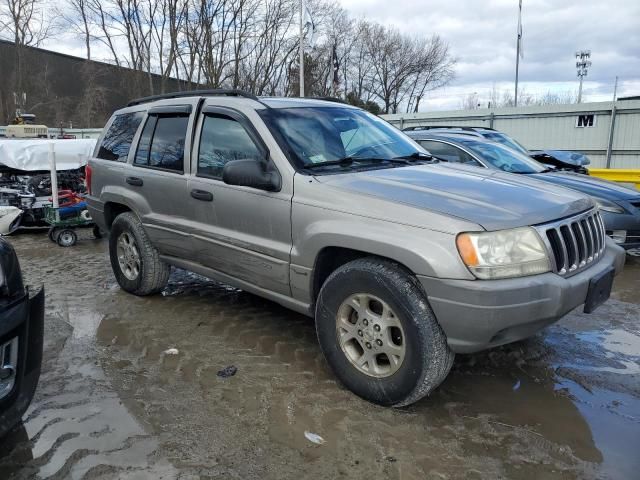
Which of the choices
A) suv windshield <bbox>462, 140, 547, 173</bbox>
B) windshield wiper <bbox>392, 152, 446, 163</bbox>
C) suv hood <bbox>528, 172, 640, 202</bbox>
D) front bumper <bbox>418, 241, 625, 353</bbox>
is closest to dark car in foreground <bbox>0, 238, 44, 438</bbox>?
front bumper <bbox>418, 241, 625, 353</bbox>

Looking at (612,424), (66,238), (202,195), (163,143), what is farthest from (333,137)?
(66,238)

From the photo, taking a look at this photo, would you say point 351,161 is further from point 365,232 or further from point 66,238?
point 66,238

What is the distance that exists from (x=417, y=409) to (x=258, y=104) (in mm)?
2406

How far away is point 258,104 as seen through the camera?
3953mm

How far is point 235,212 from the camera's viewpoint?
3.80 m

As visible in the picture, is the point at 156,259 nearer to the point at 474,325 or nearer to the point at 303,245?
the point at 303,245

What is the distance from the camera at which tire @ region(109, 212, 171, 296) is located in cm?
491

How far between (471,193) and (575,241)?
65cm

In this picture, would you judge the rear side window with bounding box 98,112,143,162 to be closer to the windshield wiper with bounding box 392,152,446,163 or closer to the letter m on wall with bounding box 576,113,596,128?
the windshield wiper with bounding box 392,152,446,163

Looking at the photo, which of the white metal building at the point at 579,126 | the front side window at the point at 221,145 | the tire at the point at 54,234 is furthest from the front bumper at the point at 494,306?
the white metal building at the point at 579,126

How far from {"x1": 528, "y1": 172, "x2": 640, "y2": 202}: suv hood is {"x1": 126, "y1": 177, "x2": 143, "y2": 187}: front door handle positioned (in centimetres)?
453

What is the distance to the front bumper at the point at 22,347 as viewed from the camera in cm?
240

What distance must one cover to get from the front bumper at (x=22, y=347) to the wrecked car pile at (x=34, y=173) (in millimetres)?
7126

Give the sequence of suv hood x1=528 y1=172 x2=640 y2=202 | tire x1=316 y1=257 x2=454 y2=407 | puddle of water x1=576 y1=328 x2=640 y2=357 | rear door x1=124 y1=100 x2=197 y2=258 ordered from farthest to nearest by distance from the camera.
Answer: suv hood x1=528 y1=172 x2=640 y2=202 < rear door x1=124 y1=100 x2=197 y2=258 < puddle of water x1=576 y1=328 x2=640 y2=357 < tire x1=316 y1=257 x2=454 y2=407
